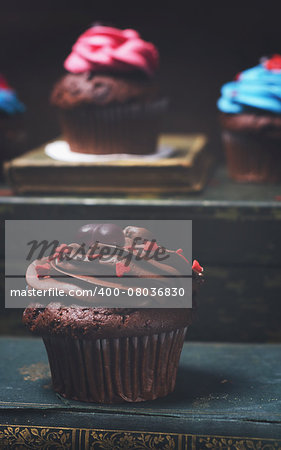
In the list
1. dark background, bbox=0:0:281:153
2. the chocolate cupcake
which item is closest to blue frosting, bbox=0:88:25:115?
dark background, bbox=0:0:281:153

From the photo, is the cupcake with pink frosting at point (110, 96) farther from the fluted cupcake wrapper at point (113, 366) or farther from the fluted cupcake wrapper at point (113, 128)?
the fluted cupcake wrapper at point (113, 366)

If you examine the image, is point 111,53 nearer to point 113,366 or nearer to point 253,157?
point 253,157

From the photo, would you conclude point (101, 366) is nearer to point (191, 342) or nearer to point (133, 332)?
point (133, 332)

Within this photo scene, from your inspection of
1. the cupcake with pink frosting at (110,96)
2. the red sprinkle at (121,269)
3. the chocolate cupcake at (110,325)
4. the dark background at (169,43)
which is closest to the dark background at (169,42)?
the dark background at (169,43)

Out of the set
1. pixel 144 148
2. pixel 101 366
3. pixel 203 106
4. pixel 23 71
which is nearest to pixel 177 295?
pixel 101 366

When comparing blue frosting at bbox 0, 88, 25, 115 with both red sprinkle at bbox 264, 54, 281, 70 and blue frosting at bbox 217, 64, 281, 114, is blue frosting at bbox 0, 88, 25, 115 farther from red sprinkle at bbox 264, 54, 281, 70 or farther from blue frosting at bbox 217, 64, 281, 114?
red sprinkle at bbox 264, 54, 281, 70
